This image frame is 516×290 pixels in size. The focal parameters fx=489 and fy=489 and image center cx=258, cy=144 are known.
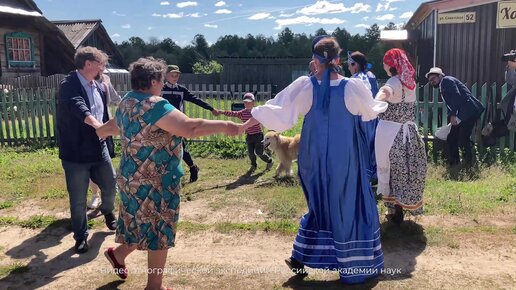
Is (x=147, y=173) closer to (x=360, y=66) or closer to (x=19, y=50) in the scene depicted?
(x=360, y=66)

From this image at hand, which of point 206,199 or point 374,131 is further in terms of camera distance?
point 206,199

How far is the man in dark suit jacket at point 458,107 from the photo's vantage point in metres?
7.42

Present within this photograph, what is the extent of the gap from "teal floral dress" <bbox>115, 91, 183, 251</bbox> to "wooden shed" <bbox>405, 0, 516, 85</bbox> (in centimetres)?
960

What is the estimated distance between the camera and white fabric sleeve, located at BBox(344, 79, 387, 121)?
3.58m

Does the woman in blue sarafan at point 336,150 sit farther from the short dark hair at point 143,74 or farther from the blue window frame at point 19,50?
the blue window frame at point 19,50

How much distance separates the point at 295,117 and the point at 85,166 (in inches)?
82.1

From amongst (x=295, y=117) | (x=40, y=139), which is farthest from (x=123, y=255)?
(x=40, y=139)

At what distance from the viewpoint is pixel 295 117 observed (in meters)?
3.71

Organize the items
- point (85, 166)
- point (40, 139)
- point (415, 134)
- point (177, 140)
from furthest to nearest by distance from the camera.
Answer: point (40, 139) < point (415, 134) < point (85, 166) < point (177, 140)

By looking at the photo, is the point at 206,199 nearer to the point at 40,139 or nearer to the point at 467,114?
the point at 467,114

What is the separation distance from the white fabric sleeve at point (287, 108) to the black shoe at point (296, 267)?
1.08 m

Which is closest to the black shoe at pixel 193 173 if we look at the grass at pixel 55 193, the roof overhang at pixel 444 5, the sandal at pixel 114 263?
the grass at pixel 55 193

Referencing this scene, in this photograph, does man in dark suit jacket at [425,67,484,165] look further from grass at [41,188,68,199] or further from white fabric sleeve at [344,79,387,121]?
grass at [41,188,68,199]

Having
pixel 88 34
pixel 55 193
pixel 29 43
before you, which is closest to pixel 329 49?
pixel 55 193
